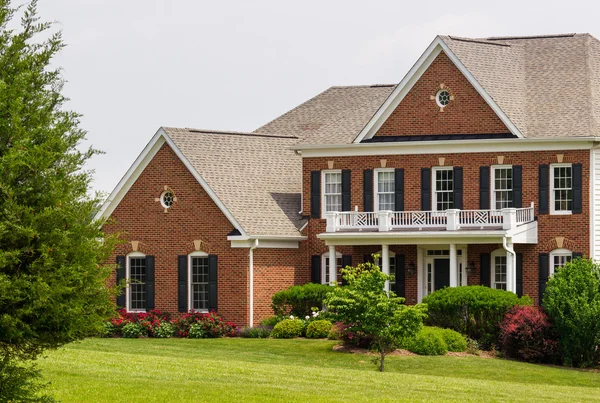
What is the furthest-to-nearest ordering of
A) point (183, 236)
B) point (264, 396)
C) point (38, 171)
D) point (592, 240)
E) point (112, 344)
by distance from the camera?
1. point (183, 236)
2. point (592, 240)
3. point (112, 344)
4. point (264, 396)
5. point (38, 171)

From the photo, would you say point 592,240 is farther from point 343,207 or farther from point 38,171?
point 38,171

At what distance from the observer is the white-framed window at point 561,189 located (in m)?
41.4

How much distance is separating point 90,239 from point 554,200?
999 inches

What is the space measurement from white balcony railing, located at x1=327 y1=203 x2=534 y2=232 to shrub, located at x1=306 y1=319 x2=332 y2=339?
3949 mm

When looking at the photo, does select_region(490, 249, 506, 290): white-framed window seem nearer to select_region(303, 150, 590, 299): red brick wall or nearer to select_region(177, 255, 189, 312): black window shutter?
select_region(303, 150, 590, 299): red brick wall

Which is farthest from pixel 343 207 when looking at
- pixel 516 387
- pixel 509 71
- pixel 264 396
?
pixel 264 396

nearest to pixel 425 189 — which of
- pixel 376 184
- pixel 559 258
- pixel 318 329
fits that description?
pixel 376 184

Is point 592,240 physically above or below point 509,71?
below

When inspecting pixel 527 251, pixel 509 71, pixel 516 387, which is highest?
pixel 509 71

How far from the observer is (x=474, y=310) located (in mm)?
38469

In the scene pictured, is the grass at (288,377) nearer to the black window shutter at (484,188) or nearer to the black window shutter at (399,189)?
the black window shutter at (399,189)

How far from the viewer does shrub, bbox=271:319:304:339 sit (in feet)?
133

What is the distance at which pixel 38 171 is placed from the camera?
18.3 metres

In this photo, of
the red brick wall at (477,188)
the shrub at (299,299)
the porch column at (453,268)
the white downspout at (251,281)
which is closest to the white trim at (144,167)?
the white downspout at (251,281)
